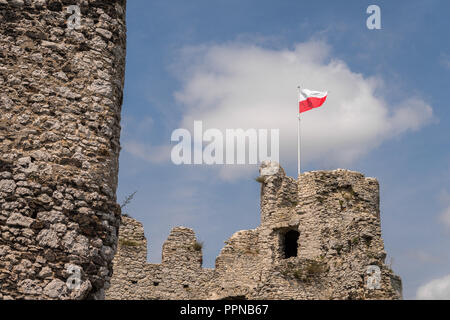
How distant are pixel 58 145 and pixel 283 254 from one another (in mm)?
20785

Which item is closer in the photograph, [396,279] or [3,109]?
[3,109]

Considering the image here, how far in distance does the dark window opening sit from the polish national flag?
6.26 meters

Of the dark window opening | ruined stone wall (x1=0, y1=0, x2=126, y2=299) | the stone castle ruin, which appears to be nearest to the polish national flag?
the dark window opening

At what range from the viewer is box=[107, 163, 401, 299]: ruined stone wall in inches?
942

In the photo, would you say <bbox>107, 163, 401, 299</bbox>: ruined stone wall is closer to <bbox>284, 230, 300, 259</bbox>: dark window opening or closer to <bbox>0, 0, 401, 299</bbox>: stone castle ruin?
<bbox>284, 230, 300, 259</bbox>: dark window opening

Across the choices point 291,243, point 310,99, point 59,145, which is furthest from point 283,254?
point 59,145

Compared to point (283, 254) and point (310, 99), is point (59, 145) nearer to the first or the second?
point (283, 254)

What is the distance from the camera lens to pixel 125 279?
2566 centimetres

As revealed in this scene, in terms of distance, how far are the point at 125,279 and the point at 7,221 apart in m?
17.8

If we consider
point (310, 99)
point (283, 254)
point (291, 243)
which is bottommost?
point (283, 254)

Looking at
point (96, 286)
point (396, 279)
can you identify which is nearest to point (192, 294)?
point (396, 279)

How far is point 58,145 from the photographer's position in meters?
8.88
